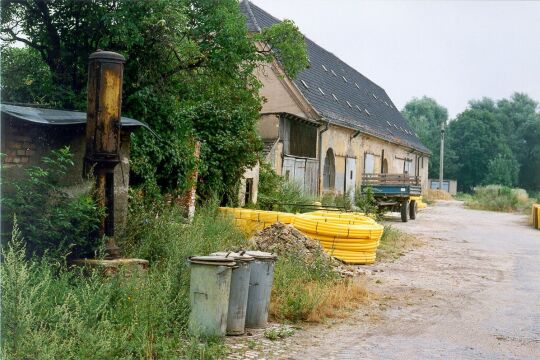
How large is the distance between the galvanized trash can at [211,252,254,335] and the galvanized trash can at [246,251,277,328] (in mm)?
224

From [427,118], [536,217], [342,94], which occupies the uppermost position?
[427,118]

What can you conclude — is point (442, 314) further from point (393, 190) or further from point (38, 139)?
point (393, 190)

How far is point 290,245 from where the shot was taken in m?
10.1

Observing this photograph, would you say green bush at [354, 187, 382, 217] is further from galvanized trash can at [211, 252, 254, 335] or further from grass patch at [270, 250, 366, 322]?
galvanized trash can at [211, 252, 254, 335]

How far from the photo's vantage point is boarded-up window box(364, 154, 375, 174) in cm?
2916

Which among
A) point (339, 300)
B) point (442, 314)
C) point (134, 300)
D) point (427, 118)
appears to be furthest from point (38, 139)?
point (427, 118)

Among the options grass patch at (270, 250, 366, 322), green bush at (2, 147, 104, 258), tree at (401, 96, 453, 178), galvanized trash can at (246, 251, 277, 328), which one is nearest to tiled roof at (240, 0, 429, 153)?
grass patch at (270, 250, 366, 322)

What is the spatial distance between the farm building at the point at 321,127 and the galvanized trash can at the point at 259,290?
8.62 m

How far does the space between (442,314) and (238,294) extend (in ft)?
9.91

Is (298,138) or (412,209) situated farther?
(412,209)

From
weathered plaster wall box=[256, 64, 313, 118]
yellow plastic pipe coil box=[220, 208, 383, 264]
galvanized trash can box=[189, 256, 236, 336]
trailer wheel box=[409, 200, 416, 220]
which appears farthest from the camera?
trailer wheel box=[409, 200, 416, 220]

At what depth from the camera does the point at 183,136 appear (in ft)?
40.1

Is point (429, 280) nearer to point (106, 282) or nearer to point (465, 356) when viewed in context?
point (465, 356)

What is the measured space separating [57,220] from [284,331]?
2874 millimetres
